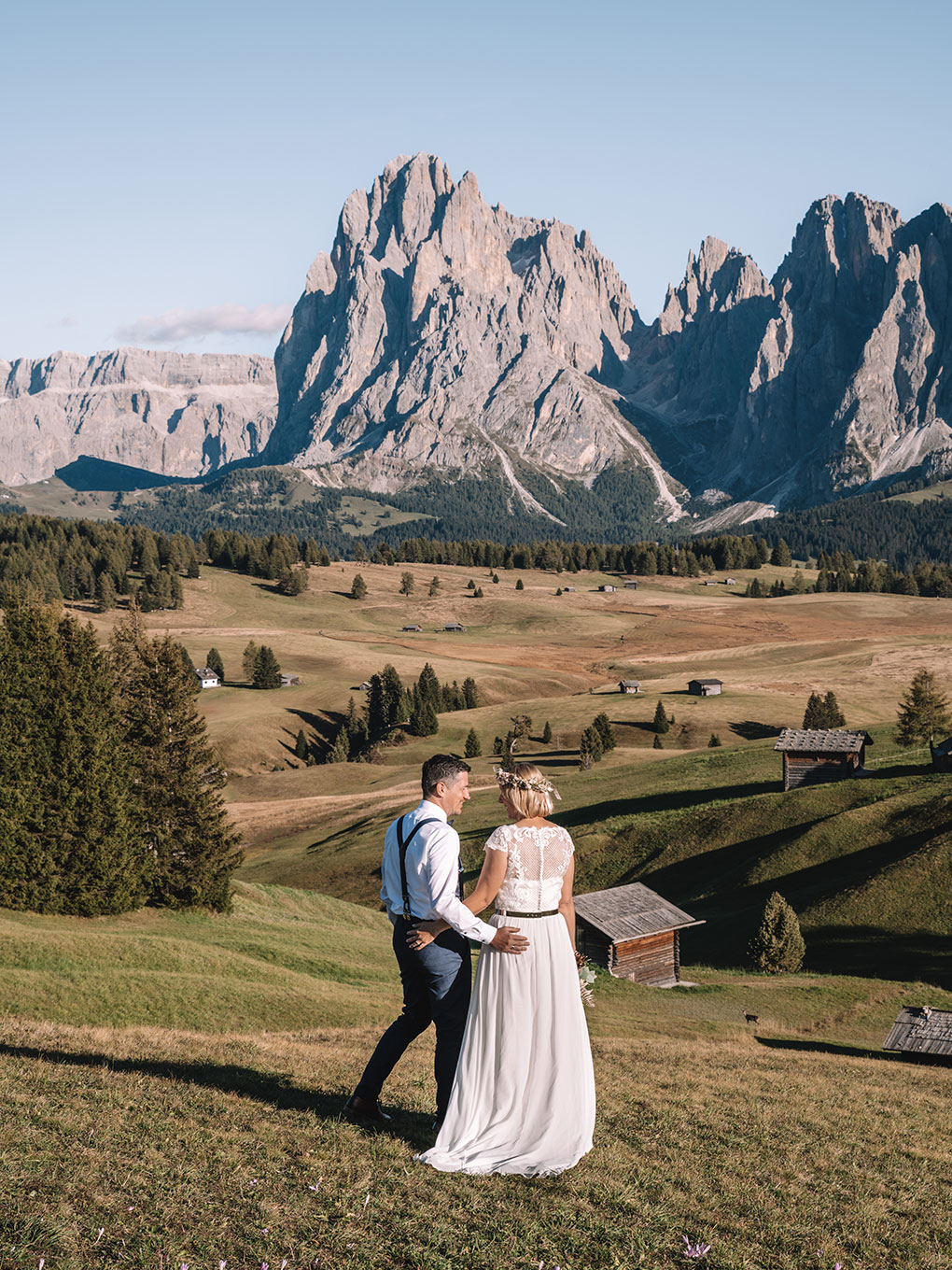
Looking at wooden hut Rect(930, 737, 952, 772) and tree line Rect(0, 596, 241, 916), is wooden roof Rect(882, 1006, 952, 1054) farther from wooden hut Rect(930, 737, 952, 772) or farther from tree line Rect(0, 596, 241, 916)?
wooden hut Rect(930, 737, 952, 772)

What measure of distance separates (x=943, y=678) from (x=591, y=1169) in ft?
419

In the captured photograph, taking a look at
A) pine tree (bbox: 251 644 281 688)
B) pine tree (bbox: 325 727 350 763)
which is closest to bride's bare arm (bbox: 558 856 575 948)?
pine tree (bbox: 325 727 350 763)

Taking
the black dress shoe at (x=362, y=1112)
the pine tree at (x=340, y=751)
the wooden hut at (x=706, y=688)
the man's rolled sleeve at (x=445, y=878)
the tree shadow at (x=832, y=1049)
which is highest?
the man's rolled sleeve at (x=445, y=878)

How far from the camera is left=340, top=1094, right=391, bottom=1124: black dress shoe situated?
1077cm

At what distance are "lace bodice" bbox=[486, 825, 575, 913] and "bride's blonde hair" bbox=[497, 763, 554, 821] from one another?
186 millimetres

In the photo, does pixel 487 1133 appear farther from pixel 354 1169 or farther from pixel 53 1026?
pixel 53 1026

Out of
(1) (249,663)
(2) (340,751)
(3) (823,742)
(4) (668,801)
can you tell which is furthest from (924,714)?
(1) (249,663)

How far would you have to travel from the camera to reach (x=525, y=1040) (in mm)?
9766

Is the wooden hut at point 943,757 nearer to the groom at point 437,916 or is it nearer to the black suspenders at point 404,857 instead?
the groom at point 437,916

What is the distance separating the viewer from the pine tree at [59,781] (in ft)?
108

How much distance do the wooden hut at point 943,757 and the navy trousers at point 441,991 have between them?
5869cm

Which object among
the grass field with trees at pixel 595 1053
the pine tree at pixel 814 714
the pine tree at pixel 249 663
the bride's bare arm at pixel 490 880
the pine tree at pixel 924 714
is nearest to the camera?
the grass field with trees at pixel 595 1053

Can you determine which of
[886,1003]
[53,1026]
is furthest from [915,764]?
[53,1026]

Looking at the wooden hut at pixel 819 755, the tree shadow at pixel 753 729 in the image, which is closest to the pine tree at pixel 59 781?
the wooden hut at pixel 819 755
